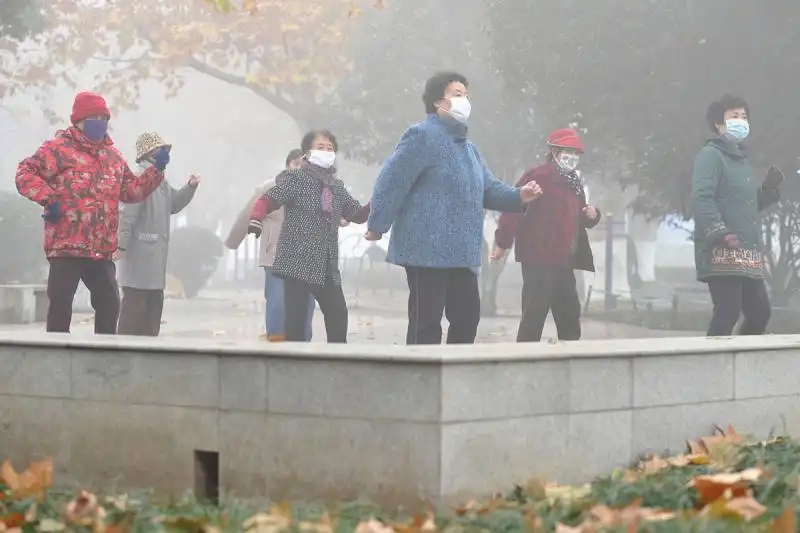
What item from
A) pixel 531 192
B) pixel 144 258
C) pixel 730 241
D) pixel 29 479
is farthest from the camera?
pixel 144 258

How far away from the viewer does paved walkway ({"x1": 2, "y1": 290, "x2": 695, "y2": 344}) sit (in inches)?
688

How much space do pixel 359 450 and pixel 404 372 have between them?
0.98ft

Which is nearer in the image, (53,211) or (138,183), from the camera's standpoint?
(53,211)

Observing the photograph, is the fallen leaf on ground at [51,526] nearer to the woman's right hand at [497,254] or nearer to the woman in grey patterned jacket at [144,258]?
the woman's right hand at [497,254]

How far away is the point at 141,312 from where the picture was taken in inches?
395

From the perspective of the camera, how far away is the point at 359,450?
5.07 metres

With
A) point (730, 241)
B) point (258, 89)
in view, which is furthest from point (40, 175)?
point (258, 89)

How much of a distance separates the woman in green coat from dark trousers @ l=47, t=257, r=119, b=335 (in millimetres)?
3292

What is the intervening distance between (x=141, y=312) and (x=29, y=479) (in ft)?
14.8

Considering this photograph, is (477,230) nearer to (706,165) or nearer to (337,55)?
(706,165)

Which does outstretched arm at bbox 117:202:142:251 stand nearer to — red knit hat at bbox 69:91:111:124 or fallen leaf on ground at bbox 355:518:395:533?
red knit hat at bbox 69:91:111:124

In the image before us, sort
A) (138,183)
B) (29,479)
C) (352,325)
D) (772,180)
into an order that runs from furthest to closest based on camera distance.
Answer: (352,325)
(772,180)
(138,183)
(29,479)

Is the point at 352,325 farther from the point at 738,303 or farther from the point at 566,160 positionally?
the point at 738,303

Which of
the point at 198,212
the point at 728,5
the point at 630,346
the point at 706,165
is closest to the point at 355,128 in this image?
the point at 728,5
